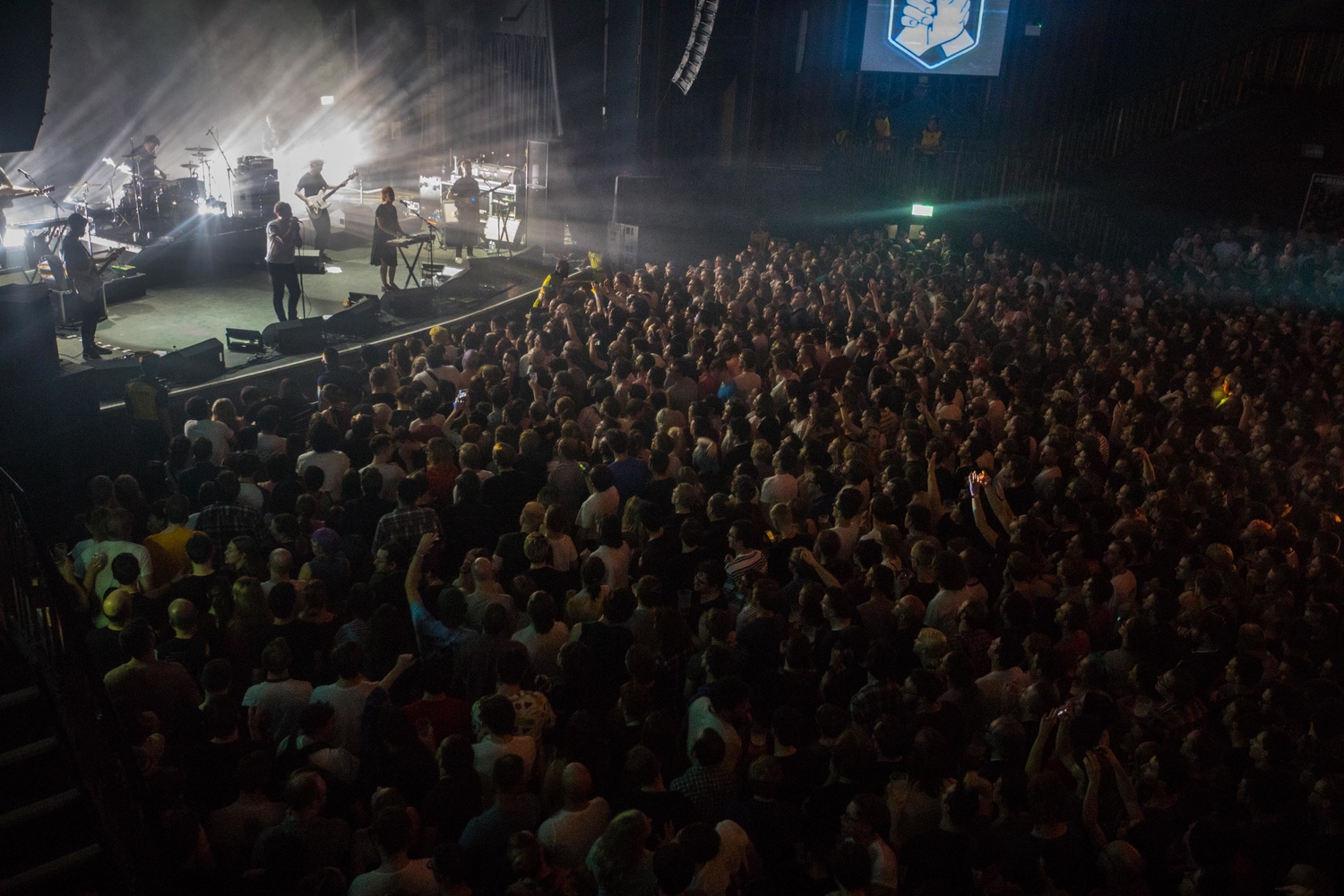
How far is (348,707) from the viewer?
3.55 m

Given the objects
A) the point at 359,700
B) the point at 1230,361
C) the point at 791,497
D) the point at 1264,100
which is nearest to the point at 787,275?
the point at 1230,361

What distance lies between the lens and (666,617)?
13.3ft

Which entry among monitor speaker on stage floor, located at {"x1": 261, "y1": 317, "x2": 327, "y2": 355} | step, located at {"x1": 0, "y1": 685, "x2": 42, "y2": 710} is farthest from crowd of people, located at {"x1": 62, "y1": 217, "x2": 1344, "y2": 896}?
monitor speaker on stage floor, located at {"x1": 261, "y1": 317, "x2": 327, "y2": 355}

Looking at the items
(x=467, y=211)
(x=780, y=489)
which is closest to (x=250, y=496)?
(x=780, y=489)

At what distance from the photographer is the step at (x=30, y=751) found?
11.5 ft

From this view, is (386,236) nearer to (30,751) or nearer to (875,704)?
(30,751)

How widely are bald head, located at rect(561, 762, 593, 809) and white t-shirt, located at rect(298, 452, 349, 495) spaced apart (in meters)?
2.94

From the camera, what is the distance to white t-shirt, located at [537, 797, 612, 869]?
298cm

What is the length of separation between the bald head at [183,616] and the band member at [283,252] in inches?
286

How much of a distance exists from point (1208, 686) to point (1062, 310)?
6.45 meters

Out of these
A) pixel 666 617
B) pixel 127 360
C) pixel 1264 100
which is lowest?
pixel 127 360

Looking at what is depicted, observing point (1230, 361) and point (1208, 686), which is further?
point (1230, 361)

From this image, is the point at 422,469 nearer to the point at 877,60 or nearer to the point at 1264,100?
the point at 877,60

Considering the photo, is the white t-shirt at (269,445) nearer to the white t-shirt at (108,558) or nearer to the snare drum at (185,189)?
the white t-shirt at (108,558)
